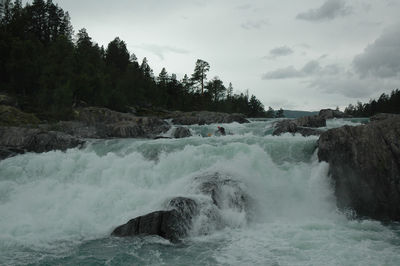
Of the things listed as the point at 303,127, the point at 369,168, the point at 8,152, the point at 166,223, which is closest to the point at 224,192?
the point at 166,223

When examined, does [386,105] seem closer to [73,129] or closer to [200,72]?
[200,72]

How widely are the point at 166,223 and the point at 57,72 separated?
39.2 m

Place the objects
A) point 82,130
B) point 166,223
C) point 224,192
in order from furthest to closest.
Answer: point 82,130, point 224,192, point 166,223

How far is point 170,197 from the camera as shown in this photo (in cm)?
1354

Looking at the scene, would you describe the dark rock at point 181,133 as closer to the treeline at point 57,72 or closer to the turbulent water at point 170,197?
the turbulent water at point 170,197

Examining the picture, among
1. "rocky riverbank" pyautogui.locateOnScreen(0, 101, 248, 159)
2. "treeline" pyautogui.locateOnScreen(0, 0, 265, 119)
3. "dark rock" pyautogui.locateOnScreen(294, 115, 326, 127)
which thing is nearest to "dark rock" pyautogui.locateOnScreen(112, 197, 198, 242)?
"rocky riverbank" pyautogui.locateOnScreen(0, 101, 248, 159)

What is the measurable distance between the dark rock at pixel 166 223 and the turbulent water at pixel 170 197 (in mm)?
347

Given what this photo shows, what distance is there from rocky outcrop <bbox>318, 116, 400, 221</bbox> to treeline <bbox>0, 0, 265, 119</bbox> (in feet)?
110

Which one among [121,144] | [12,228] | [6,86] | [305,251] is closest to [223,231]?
[305,251]

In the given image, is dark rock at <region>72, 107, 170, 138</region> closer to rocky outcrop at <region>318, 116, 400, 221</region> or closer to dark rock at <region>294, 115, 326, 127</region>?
dark rock at <region>294, 115, 326, 127</region>

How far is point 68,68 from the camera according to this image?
1763 inches

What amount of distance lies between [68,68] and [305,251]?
42.1 m

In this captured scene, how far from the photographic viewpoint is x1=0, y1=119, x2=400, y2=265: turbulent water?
1028 cm

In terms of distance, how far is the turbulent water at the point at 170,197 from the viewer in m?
10.3
